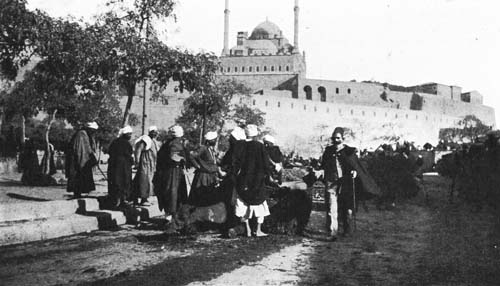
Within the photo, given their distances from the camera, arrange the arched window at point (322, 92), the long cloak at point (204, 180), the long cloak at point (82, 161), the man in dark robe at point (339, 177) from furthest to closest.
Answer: the arched window at point (322, 92)
the long cloak at point (82, 161)
the long cloak at point (204, 180)
the man in dark robe at point (339, 177)

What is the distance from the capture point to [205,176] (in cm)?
772

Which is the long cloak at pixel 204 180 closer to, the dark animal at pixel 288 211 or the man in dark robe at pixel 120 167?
the dark animal at pixel 288 211

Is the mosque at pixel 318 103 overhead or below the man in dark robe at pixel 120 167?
overhead

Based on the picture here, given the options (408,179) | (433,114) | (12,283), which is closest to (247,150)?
(12,283)

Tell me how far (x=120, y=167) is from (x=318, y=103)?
58033 mm

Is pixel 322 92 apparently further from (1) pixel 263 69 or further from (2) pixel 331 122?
(1) pixel 263 69

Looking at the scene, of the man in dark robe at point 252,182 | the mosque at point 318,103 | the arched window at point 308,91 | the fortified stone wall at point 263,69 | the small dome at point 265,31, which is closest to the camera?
the man in dark robe at point 252,182

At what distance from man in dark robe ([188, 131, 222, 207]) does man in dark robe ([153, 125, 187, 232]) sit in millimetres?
207

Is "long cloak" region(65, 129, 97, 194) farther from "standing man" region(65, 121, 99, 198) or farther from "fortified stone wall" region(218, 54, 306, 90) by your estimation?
"fortified stone wall" region(218, 54, 306, 90)

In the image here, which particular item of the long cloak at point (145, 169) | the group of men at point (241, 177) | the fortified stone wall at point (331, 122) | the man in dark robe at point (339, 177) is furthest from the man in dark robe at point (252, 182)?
the fortified stone wall at point (331, 122)

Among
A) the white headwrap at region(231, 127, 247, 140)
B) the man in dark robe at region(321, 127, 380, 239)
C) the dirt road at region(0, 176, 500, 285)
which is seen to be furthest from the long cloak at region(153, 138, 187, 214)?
the man in dark robe at region(321, 127, 380, 239)

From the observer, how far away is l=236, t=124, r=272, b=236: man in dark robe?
710cm

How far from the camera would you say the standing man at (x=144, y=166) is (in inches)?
375

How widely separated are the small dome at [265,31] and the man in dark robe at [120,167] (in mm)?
80363
